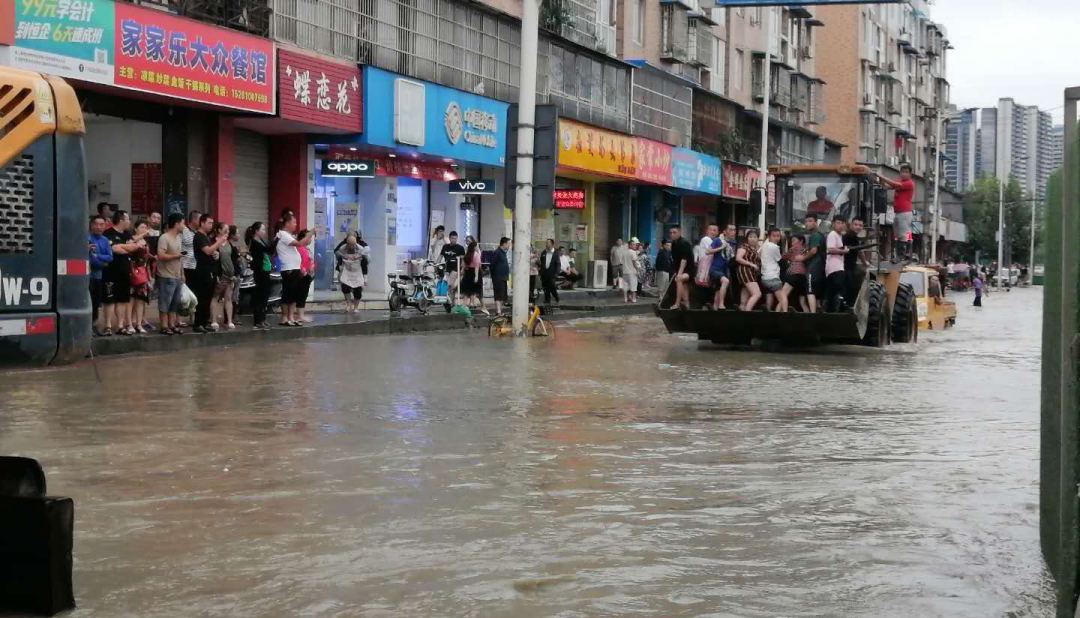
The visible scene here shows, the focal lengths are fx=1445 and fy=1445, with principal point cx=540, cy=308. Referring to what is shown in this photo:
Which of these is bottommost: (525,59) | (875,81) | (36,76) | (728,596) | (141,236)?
(728,596)

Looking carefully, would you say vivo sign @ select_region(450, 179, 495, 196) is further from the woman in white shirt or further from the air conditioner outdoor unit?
the air conditioner outdoor unit

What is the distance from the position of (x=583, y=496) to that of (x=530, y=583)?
204cm

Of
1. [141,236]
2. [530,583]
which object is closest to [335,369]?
[141,236]

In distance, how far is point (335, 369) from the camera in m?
15.7

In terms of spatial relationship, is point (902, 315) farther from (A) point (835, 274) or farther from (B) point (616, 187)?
(B) point (616, 187)

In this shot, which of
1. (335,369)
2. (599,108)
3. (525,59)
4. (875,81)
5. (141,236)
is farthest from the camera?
(875,81)

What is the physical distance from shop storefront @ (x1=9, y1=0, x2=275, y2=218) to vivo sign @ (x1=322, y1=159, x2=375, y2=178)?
2.81 metres

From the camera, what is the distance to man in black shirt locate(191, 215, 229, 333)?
19422 mm

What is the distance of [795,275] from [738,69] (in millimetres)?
40829

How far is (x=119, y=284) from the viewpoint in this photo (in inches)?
711

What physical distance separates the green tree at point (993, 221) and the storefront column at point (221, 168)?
97.9m

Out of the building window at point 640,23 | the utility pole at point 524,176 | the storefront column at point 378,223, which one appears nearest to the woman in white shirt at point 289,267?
the utility pole at point 524,176

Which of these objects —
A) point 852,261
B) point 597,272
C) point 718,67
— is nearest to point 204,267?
point 852,261

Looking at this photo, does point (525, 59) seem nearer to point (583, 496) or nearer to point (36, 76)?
point (36, 76)
